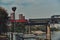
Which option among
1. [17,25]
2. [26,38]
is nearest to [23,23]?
[17,25]

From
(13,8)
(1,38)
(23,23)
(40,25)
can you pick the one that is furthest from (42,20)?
(1,38)

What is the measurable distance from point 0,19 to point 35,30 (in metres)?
0.90

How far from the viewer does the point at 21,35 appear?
14.1ft

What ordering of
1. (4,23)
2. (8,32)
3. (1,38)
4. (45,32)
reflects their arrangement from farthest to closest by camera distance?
(45,32) < (4,23) < (8,32) < (1,38)

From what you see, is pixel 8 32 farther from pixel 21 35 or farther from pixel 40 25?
pixel 40 25

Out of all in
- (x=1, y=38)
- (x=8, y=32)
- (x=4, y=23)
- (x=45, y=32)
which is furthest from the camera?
(x=45, y=32)

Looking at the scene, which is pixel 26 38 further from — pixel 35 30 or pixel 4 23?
pixel 4 23

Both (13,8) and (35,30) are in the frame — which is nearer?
(13,8)

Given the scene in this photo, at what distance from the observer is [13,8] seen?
4.19m

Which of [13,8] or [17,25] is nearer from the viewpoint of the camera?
[13,8]

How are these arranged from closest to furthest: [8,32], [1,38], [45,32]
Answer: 1. [1,38]
2. [8,32]
3. [45,32]

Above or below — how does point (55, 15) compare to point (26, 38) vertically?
above

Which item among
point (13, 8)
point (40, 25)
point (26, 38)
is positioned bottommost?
point (26, 38)

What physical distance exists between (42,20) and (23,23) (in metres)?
0.49
